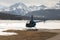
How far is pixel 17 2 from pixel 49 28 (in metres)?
1.88

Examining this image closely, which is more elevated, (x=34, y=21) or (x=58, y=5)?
(x=58, y=5)

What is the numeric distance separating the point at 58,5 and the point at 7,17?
7.93ft

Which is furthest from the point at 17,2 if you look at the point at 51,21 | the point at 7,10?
the point at 51,21

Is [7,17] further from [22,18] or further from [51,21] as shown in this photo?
[51,21]

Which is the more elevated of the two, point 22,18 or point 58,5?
point 58,5

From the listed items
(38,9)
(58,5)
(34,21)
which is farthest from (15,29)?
(58,5)

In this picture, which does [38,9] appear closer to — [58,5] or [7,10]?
[58,5]

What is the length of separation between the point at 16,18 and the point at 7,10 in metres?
0.59

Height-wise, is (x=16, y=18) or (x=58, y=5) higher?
(x=58, y=5)

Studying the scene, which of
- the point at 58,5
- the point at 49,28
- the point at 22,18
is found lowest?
the point at 49,28

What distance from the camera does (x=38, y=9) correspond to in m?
8.19

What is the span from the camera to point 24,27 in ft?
26.0

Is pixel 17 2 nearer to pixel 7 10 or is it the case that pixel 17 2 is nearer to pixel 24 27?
pixel 7 10

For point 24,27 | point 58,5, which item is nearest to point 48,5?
point 58,5
